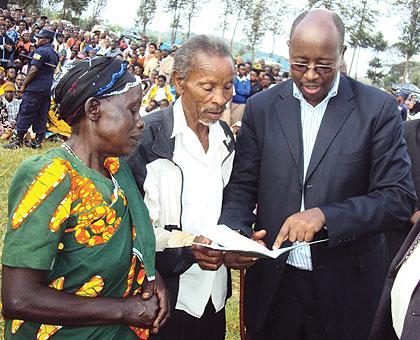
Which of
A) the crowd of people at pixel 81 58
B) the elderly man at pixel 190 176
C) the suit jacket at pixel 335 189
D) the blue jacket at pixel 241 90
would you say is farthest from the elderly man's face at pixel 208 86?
the blue jacket at pixel 241 90

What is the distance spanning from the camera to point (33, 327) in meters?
1.64

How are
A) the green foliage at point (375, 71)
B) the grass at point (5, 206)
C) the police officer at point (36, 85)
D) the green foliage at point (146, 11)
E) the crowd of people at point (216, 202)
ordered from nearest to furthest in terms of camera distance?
the crowd of people at point (216, 202)
the grass at point (5, 206)
the police officer at point (36, 85)
the green foliage at point (375, 71)
the green foliage at point (146, 11)

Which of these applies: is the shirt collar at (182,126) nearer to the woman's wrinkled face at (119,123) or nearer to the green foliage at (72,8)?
the woman's wrinkled face at (119,123)

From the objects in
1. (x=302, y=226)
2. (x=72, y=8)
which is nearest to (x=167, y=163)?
(x=302, y=226)

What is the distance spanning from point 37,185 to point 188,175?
86 cm

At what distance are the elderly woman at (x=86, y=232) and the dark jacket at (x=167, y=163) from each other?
7.4 inches

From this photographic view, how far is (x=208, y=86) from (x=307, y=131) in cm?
52

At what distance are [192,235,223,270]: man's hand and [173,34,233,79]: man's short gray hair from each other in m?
0.76

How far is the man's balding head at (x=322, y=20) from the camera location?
2.15m

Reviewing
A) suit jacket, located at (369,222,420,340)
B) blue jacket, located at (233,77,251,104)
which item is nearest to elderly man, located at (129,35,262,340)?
suit jacket, located at (369,222,420,340)

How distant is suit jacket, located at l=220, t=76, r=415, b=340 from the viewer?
2.15 meters

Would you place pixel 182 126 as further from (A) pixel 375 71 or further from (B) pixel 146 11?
(B) pixel 146 11

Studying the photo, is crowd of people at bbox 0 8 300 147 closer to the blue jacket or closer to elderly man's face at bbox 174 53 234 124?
the blue jacket

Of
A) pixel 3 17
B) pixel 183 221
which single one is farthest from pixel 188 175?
pixel 3 17
